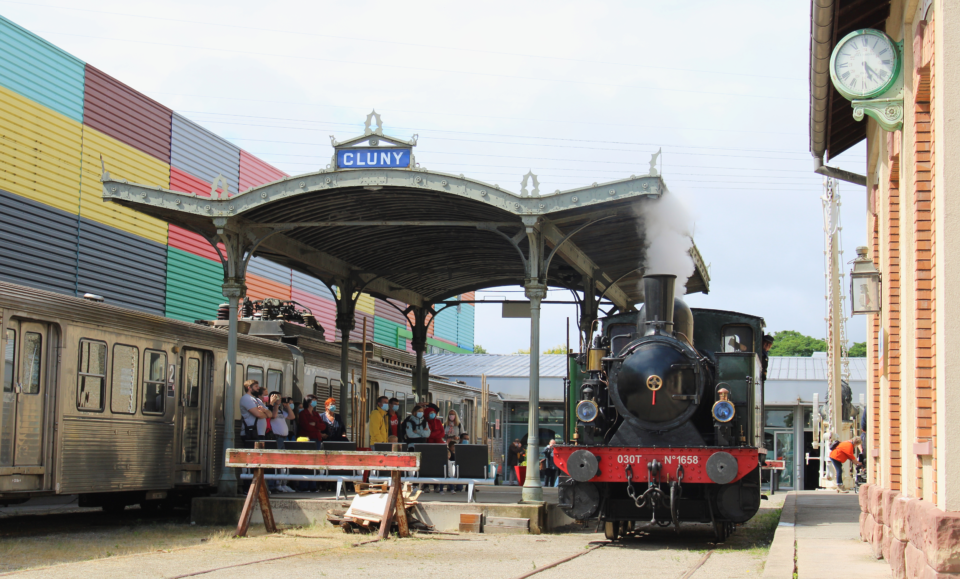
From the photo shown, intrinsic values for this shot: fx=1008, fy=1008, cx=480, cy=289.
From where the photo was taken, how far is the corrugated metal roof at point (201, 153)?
78.3 ft

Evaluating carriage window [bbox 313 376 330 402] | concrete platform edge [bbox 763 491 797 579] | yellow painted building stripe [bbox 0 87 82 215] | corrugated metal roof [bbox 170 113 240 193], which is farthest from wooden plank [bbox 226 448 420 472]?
corrugated metal roof [bbox 170 113 240 193]

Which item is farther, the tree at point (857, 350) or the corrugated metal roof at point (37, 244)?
the tree at point (857, 350)

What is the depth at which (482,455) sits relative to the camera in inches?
512

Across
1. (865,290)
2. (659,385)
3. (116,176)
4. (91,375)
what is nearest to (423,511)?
(659,385)

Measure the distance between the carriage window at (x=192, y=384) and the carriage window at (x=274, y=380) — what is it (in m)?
1.98

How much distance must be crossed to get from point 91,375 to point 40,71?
30.5 feet

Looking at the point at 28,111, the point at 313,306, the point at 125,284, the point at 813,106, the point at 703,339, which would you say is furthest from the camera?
the point at 313,306

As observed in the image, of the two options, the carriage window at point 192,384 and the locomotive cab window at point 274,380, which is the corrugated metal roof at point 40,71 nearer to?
the locomotive cab window at point 274,380

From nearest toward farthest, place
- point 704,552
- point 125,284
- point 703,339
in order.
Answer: point 704,552 → point 703,339 → point 125,284

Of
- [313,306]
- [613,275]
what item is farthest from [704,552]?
[313,306]

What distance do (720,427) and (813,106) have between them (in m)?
3.51

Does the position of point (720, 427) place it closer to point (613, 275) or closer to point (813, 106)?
point (813, 106)

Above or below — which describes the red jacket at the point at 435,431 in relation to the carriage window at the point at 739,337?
below

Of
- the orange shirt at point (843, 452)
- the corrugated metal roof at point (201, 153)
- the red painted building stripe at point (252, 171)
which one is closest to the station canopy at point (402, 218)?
the orange shirt at point (843, 452)
